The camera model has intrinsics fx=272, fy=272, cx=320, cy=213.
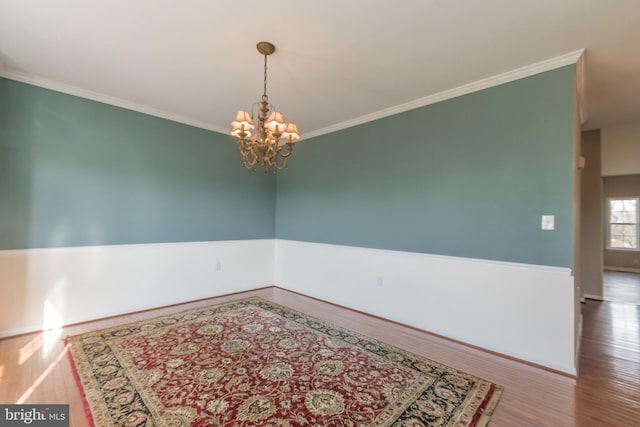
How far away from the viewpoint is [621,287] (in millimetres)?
5730

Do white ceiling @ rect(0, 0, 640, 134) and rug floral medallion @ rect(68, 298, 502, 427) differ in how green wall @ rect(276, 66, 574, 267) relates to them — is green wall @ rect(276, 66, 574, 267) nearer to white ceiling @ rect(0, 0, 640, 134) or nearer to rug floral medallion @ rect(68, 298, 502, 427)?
white ceiling @ rect(0, 0, 640, 134)

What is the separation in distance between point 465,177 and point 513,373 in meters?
1.93

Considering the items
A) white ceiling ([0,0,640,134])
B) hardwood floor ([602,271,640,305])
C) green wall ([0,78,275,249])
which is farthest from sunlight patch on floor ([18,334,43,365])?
hardwood floor ([602,271,640,305])

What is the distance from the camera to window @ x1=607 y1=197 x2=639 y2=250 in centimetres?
736

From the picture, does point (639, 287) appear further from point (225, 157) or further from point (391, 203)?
point (225, 157)

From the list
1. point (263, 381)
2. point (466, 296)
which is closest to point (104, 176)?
point (263, 381)

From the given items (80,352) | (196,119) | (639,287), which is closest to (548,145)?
(196,119)

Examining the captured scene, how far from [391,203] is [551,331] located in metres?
2.06

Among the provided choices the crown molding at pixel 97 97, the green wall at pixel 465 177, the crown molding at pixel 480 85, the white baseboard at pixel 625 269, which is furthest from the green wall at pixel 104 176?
the white baseboard at pixel 625 269

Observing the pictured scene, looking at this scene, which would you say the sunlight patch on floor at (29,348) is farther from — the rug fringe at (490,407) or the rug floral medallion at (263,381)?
the rug fringe at (490,407)

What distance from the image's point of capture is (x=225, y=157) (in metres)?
4.71

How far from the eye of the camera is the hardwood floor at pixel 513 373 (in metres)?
1.87

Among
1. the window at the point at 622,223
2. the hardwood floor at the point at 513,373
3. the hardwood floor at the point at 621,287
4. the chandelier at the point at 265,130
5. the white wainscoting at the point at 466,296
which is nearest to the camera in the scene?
the hardwood floor at the point at 513,373

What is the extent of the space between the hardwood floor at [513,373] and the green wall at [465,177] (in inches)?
39.5
